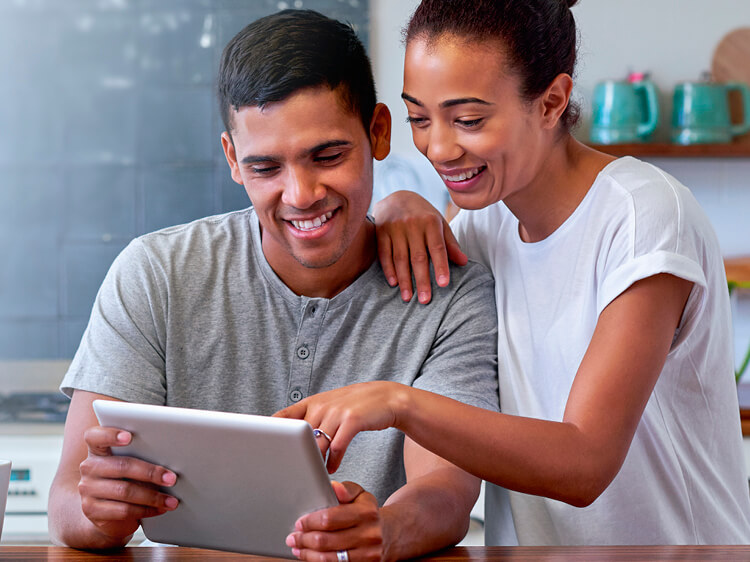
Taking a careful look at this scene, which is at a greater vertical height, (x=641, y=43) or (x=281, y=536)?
(x=641, y=43)

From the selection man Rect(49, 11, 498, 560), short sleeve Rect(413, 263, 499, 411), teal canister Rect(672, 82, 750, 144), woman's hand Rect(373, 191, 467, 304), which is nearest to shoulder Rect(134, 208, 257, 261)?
man Rect(49, 11, 498, 560)

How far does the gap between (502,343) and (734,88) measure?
1.70m

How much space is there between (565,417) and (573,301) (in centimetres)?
24

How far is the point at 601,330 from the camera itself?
3.58 ft

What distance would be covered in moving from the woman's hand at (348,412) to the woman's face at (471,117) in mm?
389

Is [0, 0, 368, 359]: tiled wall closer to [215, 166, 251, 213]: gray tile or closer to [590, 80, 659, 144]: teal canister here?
[215, 166, 251, 213]: gray tile

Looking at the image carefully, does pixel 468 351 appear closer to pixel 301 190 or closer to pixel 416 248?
pixel 416 248

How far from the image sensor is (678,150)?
2.50 metres

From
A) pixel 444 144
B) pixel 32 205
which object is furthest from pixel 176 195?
pixel 444 144

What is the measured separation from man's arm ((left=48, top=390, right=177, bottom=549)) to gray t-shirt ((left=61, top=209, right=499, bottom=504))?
9.5 inches

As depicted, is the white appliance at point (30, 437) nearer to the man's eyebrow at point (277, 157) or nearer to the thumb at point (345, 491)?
the man's eyebrow at point (277, 157)

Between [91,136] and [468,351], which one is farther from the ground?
[91,136]

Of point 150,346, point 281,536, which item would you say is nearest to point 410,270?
point 150,346

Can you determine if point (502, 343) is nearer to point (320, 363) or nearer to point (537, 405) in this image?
point (537, 405)
